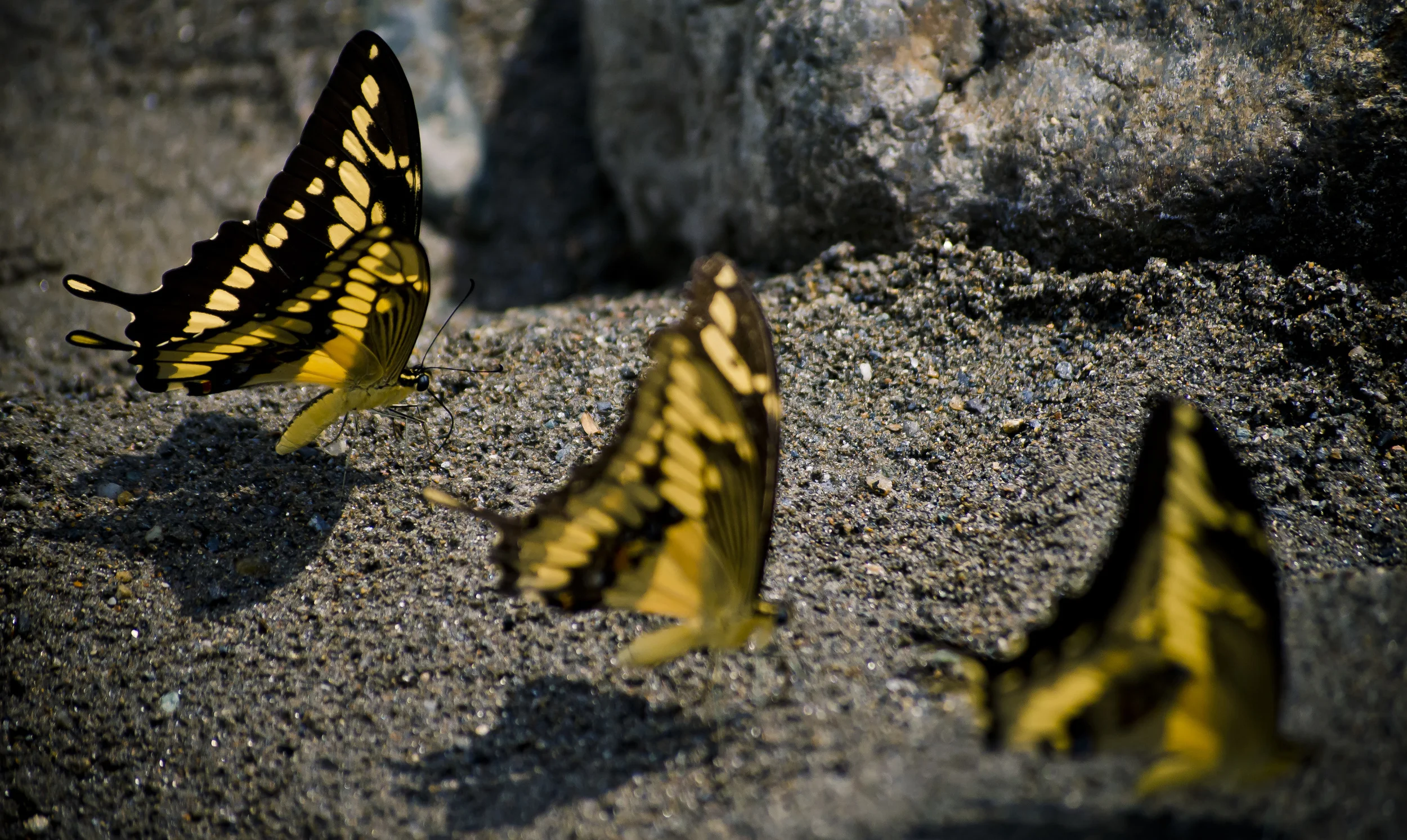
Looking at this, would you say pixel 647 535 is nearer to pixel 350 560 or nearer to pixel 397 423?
pixel 350 560

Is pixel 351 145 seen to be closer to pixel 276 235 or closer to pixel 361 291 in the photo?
pixel 276 235

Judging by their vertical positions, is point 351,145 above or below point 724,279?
below

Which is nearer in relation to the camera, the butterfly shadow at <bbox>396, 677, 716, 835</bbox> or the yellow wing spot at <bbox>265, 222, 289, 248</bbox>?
the butterfly shadow at <bbox>396, 677, 716, 835</bbox>

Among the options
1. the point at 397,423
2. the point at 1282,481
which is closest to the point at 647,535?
the point at 397,423

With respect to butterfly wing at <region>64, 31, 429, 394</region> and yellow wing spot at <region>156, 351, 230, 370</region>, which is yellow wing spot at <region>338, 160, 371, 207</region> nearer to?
butterfly wing at <region>64, 31, 429, 394</region>

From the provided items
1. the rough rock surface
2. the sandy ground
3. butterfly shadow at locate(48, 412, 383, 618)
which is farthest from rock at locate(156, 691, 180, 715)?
the rough rock surface

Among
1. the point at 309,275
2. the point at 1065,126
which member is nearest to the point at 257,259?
the point at 309,275

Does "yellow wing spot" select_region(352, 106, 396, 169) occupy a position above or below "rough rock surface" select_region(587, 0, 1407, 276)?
below
